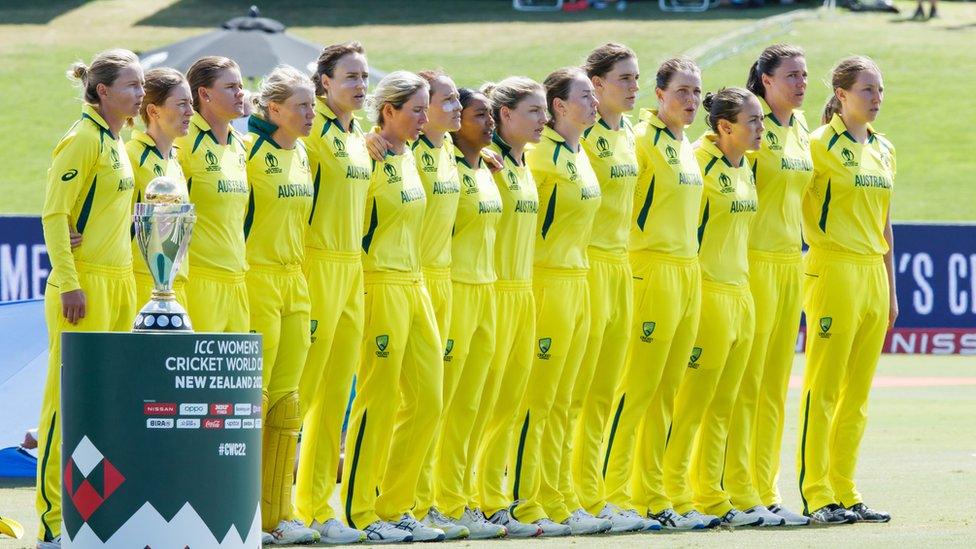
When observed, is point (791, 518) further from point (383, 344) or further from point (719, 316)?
point (383, 344)

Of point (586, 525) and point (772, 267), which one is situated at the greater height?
point (772, 267)

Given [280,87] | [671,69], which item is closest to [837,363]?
[671,69]

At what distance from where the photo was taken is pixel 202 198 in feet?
26.8

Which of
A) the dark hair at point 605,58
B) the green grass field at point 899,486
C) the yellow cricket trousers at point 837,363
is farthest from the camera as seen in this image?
the yellow cricket trousers at point 837,363

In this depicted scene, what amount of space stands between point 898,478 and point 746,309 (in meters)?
2.41

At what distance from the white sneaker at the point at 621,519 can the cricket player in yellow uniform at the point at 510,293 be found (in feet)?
1.51

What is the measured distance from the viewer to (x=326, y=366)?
8.68 m

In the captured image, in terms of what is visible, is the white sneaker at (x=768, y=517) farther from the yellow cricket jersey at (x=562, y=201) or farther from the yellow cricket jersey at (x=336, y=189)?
the yellow cricket jersey at (x=336, y=189)

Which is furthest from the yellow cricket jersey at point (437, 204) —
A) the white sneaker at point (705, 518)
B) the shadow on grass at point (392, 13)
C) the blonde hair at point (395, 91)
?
the shadow on grass at point (392, 13)

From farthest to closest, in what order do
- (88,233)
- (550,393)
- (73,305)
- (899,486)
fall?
(899,486) < (550,393) < (88,233) < (73,305)

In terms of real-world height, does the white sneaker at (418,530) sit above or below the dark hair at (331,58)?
below

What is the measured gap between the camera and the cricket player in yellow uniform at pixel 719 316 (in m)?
9.52

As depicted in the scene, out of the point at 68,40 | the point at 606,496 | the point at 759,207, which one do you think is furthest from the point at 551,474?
the point at 68,40

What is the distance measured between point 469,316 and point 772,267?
6.15 feet
